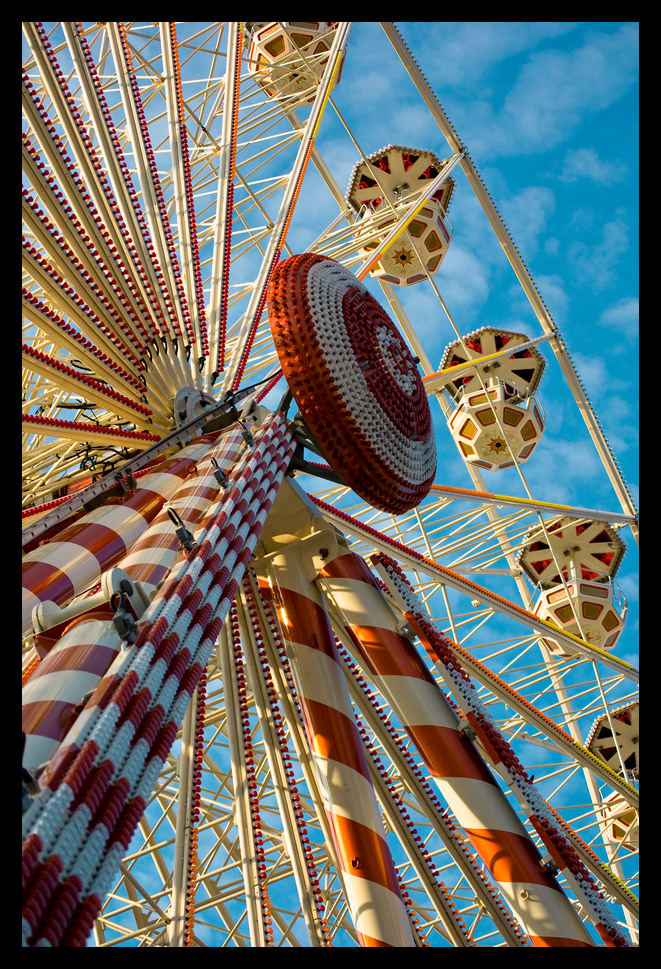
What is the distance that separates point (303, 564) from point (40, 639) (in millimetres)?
4241

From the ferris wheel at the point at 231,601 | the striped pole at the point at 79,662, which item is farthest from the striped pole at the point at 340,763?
the striped pole at the point at 79,662

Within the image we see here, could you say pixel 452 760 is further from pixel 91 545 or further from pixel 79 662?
pixel 79 662

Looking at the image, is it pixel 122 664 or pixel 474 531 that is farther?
pixel 474 531

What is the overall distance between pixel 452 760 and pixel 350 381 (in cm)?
327

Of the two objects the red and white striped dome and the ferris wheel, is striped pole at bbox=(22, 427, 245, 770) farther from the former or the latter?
the red and white striped dome

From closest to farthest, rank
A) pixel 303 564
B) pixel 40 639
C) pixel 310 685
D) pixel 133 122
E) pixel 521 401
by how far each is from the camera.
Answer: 1. pixel 40 639
2. pixel 310 685
3. pixel 303 564
4. pixel 133 122
5. pixel 521 401

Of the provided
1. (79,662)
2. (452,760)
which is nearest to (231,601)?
(79,662)

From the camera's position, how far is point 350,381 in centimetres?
871

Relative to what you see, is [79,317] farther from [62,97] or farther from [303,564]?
[303,564]

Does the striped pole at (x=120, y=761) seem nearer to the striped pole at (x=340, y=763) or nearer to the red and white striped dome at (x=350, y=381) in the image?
the striped pole at (x=340, y=763)

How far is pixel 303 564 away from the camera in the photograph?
29.5 ft

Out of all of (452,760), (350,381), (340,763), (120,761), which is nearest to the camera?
(120,761)

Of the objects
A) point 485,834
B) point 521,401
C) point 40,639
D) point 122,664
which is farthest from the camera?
point 521,401

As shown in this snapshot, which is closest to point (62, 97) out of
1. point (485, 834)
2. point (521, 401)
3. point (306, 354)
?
point (306, 354)
